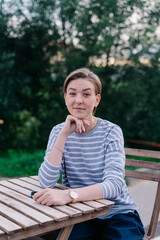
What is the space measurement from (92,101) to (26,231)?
1.01 m

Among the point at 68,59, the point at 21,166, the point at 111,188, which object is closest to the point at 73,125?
the point at 111,188

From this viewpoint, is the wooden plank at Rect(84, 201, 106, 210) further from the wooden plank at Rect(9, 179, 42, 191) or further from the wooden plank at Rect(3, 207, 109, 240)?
the wooden plank at Rect(9, 179, 42, 191)

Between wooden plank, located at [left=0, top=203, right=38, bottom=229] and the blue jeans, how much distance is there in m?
0.54

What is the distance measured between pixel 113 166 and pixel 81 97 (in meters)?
0.51

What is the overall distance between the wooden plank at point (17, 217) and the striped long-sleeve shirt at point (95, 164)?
42 centimetres

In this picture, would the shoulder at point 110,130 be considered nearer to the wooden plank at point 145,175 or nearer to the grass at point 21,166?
the wooden plank at point 145,175

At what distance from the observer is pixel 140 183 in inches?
230

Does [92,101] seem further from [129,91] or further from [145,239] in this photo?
[129,91]

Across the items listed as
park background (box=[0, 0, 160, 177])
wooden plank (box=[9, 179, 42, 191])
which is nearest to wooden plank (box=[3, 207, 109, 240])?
wooden plank (box=[9, 179, 42, 191])

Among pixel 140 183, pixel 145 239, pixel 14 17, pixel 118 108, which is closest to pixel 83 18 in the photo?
pixel 14 17

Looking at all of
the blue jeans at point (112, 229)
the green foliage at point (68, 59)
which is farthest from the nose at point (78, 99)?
the green foliage at point (68, 59)

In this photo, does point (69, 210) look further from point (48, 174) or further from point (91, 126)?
point (91, 126)

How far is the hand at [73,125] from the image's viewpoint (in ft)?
6.64

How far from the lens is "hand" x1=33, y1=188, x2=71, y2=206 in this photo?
5.34 feet
